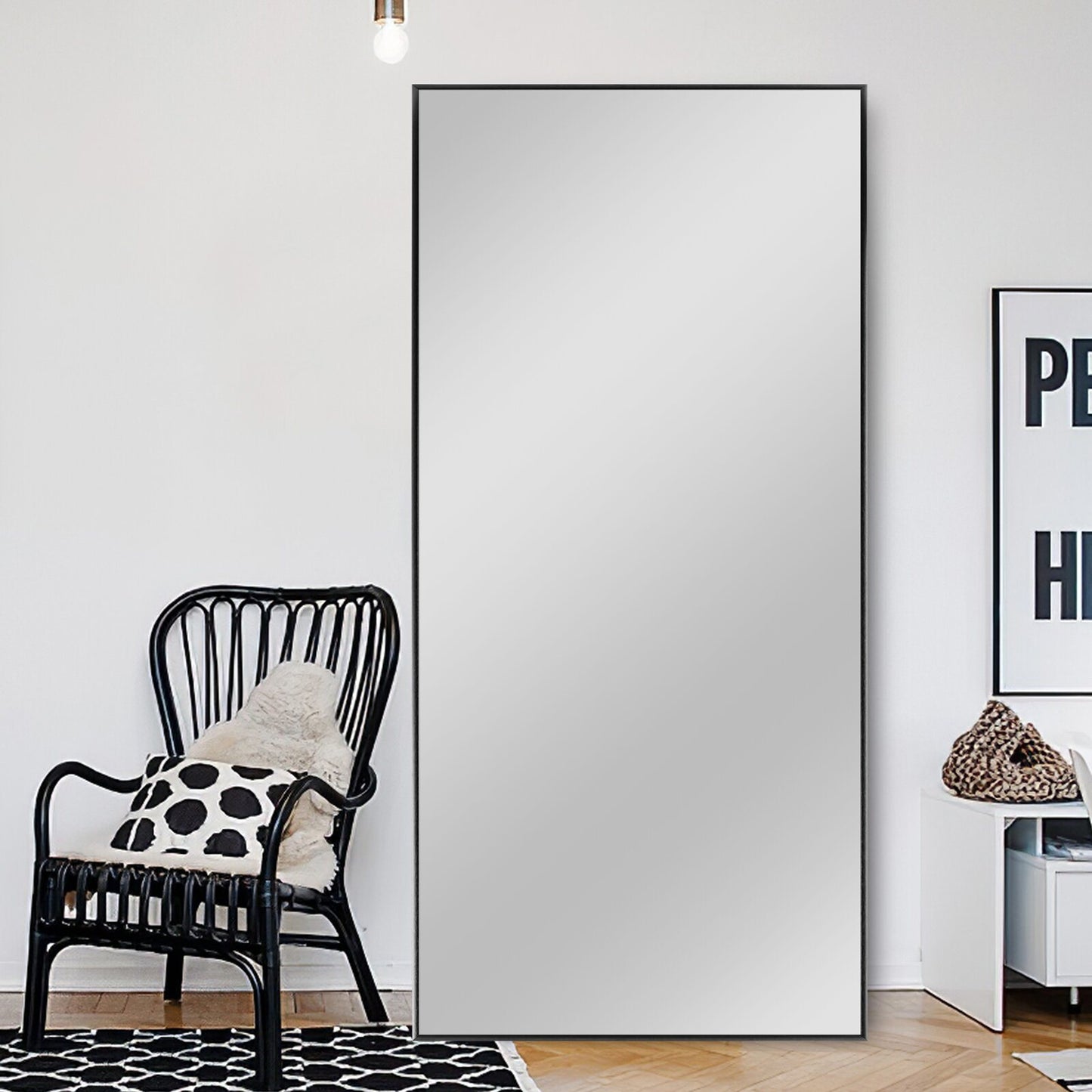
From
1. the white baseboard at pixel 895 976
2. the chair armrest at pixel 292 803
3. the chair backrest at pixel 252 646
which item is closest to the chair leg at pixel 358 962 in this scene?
the chair armrest at pixel 292 803

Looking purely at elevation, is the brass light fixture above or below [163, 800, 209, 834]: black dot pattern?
above

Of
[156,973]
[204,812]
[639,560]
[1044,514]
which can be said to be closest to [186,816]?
[204,812]

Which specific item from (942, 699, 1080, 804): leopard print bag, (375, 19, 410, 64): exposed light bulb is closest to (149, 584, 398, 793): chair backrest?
(942, 699, 1080, 804): leopard print bag

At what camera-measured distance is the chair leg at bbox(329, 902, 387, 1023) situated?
335cm

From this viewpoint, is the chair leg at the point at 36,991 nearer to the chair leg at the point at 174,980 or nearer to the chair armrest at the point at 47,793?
the chair armrest at the point at 47,793

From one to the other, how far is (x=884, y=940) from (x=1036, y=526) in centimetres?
111

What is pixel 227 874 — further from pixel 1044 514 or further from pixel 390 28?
pixel 1044 514

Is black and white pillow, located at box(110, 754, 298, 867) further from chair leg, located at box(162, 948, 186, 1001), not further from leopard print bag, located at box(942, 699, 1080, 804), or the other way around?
leopard print bag, located at box(942, 699, 1080, 804)

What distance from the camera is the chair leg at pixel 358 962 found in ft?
11.0

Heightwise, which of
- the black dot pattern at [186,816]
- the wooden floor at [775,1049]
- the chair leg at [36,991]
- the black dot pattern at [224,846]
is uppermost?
the black dot pattern at [186,816]

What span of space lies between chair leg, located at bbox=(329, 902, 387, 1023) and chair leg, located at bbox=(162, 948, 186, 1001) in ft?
1.54

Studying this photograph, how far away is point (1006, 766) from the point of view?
11.5 ft

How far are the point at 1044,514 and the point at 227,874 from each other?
86.2 inches

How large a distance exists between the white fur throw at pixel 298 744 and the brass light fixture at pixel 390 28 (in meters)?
1.83
